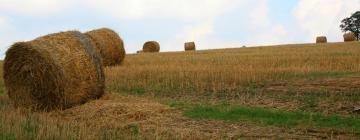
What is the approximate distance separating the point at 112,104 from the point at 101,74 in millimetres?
2043

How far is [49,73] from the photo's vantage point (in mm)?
12117

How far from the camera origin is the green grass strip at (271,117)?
32.5 feet

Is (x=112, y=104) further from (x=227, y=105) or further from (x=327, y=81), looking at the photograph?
(x=327, y=81)

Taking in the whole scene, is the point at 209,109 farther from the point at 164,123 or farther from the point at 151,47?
the point at 151,47

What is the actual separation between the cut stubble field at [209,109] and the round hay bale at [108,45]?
3431 millimetres

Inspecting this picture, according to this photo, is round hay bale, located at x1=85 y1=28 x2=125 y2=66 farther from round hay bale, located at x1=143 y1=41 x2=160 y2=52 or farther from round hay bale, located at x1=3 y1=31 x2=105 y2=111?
round hay bale, located at x1=143 y1=41 x2=160 y2=52

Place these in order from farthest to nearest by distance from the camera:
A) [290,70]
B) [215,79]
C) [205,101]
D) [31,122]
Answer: [290,70], [215,79], [205,101], [31,122]

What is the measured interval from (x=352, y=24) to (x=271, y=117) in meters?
55.8

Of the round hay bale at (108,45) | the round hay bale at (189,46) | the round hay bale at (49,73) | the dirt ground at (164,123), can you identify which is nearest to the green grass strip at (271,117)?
the dirt ground at (164,123)

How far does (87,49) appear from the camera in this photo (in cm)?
1355

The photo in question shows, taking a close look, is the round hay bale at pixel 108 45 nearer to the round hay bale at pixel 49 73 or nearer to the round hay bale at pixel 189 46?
the round hay bale at pixel 49 73

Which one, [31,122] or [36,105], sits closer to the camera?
[31,122]

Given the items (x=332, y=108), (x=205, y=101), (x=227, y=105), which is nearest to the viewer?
(x=332, y=108)

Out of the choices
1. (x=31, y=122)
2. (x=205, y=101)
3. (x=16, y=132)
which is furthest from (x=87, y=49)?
(x=16, y=132)
